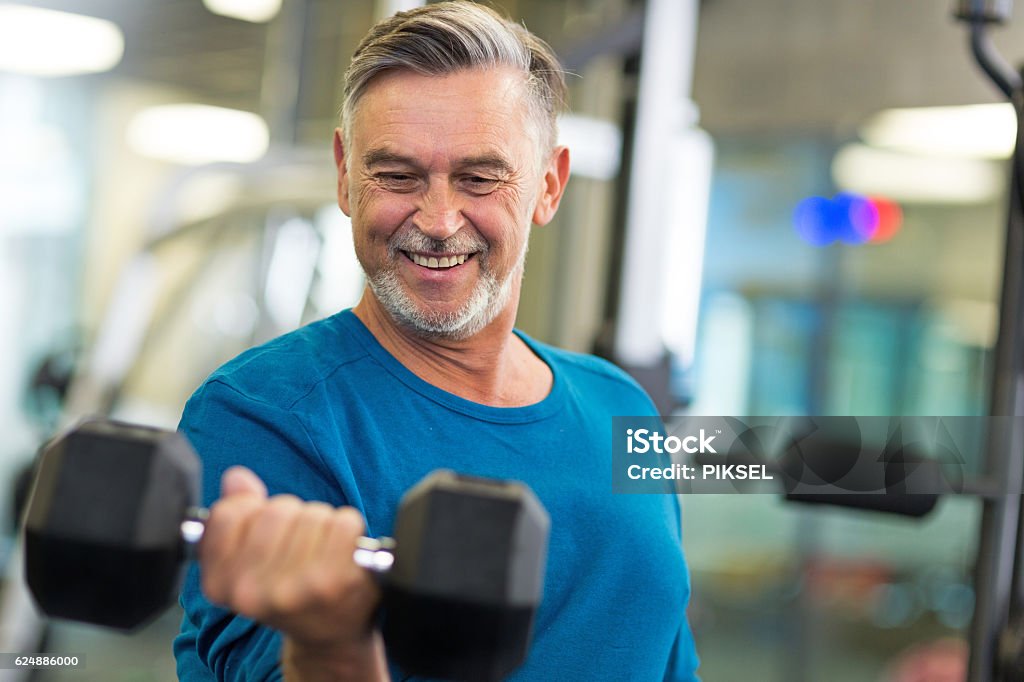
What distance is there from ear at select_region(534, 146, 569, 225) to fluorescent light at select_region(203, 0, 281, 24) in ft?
10.9

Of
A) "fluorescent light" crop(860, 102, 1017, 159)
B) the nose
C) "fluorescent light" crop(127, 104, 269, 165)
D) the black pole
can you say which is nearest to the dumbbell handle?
the nose

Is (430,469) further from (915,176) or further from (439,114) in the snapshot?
(915,176)

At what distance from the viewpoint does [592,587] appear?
3.67ft

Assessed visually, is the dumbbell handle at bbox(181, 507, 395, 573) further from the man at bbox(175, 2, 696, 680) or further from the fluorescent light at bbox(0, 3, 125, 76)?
the fluorescent light at bbox(0, 3, 125, 76)

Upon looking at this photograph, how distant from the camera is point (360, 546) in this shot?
0.68m

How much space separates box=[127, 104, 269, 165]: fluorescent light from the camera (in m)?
4.10

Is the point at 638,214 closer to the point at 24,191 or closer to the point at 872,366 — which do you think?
the point at 872,366

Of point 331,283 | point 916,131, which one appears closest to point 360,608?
point 331,283

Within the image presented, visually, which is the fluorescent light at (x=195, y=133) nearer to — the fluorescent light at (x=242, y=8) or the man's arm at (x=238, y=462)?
the fluorescent light at (x=242, y=8)

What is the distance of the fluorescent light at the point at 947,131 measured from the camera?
3678mm

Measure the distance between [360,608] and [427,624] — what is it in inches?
2.2

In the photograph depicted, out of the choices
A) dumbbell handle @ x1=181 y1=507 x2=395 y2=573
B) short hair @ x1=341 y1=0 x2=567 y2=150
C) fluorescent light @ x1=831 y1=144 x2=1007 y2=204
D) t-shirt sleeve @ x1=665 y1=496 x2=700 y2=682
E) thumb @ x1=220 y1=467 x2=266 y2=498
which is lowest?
t-shirt sleeve @ x1=665 y1=496 x2=700 y2=682

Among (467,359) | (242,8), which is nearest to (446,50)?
(467,359)

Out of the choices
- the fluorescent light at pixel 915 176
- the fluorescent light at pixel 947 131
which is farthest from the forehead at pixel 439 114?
the fluorescent light at pixel 915 176
